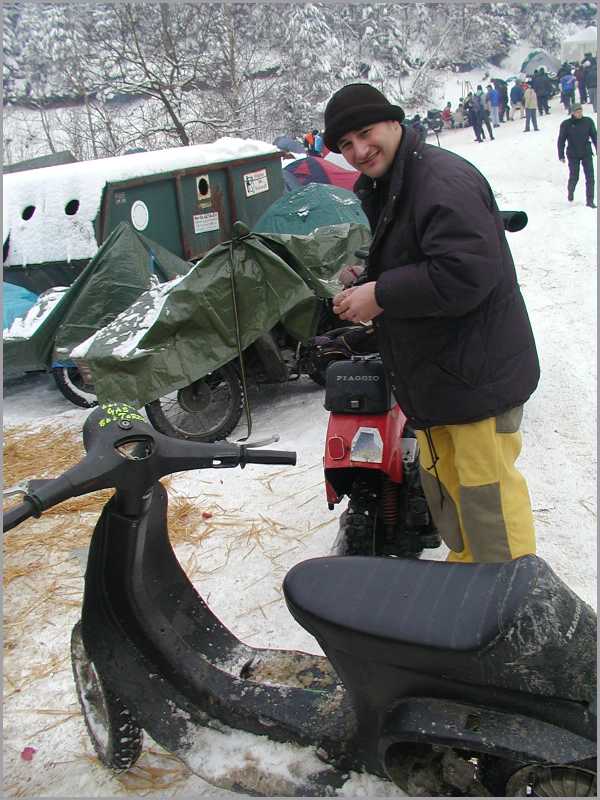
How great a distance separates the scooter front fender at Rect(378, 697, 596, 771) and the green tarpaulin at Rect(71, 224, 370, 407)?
3727 millimetres

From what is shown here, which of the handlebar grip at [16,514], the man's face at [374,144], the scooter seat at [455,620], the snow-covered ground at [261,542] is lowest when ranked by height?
the snow-covered ground at [261,542]

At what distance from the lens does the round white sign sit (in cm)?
873

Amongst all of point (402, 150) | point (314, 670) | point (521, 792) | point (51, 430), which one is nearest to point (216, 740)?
point (314, 670)

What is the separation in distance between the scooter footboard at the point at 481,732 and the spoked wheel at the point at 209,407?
12.9 feet

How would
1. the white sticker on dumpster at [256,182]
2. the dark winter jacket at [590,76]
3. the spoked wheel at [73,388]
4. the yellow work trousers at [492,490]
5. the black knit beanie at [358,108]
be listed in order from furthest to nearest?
the dark winter jacket at [590,76]
the white sticker on dumpster at [256,182]
the spoked wheel at [73,388]
the yellow work trousers at [492,490]
the black knit beanie at [358,108]

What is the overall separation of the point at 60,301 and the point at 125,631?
4917 mm

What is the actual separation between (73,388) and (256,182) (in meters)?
5.16

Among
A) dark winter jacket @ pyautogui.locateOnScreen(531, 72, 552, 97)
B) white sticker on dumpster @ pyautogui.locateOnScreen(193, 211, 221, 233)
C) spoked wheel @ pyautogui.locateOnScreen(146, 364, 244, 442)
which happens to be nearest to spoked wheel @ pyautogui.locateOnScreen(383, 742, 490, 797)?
spoked wheel @ pyautogui.locateOnScreen(146, 364, 244, 442)

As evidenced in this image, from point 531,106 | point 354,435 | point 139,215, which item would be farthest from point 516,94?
point 354,435

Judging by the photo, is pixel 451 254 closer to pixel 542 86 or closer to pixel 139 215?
pixel 139 215

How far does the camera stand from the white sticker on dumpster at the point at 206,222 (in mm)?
9562

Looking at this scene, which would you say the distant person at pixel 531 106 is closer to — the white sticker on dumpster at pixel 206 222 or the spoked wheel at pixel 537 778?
the white sticker on dumpster at pixel 206 222

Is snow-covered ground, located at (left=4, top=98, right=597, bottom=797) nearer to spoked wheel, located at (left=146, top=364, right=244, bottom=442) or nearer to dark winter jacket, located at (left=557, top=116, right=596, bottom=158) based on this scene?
spoked wheel, located at (left=146, top=364, right=244, bottom=442)

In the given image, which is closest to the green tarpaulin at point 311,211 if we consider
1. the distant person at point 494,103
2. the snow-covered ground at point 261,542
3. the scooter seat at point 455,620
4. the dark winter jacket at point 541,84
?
the snow-covered ground at point 261,542
